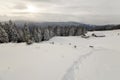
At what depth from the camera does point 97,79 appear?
37.4 feet

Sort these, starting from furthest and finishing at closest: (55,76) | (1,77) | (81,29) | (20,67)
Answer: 1. (81,29)
2. (20,67)
3. (55,76)
4. (1,77)

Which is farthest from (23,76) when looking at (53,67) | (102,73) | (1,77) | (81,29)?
(81,29)

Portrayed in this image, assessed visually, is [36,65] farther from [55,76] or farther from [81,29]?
[81,29]

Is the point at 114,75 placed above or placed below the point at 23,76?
below

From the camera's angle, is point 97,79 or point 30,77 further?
point 97,79

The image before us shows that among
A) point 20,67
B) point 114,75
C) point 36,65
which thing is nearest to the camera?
point 20,67

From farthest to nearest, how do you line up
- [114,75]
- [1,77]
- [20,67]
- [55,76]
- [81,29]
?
[81,29], [114,75], [20,67], [55,76], [1,77]

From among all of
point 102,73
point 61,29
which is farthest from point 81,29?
point 102,73

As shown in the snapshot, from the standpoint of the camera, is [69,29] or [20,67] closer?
[20,67]

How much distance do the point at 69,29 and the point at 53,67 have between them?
81102 mm

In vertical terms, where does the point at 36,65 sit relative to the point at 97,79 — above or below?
above

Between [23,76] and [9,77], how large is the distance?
2.87 feet

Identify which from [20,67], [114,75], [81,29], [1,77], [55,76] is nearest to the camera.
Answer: [1,77]

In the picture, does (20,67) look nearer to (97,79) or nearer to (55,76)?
(55,76)
